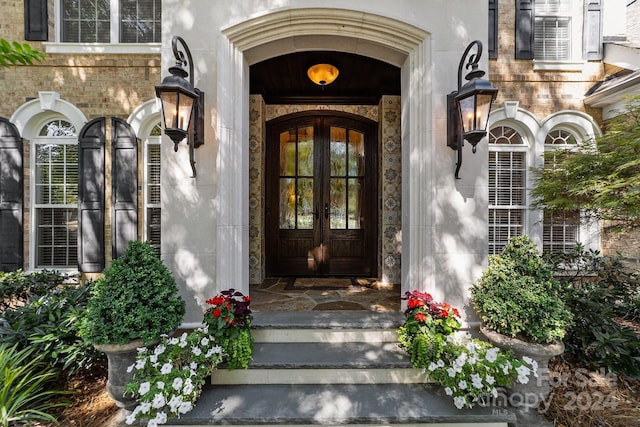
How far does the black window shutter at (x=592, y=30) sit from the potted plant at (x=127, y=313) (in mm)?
6598

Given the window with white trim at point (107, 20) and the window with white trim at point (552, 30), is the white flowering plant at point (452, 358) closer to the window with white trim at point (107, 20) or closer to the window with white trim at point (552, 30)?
the window with white trim at point (552, 30)

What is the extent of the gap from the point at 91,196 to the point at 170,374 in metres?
3.37

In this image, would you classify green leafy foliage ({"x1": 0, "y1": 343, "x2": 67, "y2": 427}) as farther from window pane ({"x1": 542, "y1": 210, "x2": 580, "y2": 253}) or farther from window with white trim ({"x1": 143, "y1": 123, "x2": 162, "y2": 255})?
window pane ({"x1": 542, "y1": 210, "x2": 580, "y2": 253})

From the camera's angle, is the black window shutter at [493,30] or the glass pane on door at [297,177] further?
the glass pane on door at [297,177]

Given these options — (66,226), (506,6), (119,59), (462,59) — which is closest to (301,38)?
(462,59)

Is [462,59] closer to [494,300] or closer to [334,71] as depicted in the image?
[334,71]

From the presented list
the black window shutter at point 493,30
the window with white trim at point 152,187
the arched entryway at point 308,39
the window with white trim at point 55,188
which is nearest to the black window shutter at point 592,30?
the black window shutter at point 493,30

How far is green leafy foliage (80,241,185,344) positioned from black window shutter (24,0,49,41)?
13.5 ft

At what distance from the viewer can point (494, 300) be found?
2.41 m

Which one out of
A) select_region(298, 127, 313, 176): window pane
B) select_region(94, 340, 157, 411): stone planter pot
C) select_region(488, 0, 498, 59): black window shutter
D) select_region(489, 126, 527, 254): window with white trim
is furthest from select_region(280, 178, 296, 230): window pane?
select_region(488, 0, 498, 59): black window shutter

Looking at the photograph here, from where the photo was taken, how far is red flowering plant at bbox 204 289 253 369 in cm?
233

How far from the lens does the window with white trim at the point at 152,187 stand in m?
4.18

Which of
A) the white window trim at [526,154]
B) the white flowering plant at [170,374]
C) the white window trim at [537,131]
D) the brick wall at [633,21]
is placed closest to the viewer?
the white flowering plant at [170,374]

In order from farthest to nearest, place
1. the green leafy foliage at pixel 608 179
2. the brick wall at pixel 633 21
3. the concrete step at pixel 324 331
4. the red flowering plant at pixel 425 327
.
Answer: the brick wall at pixel 633 21
the concrete step at pixel 324 331
the green leafy foliage at pixel 608 179
the red flowering plant at pixel 425 327
